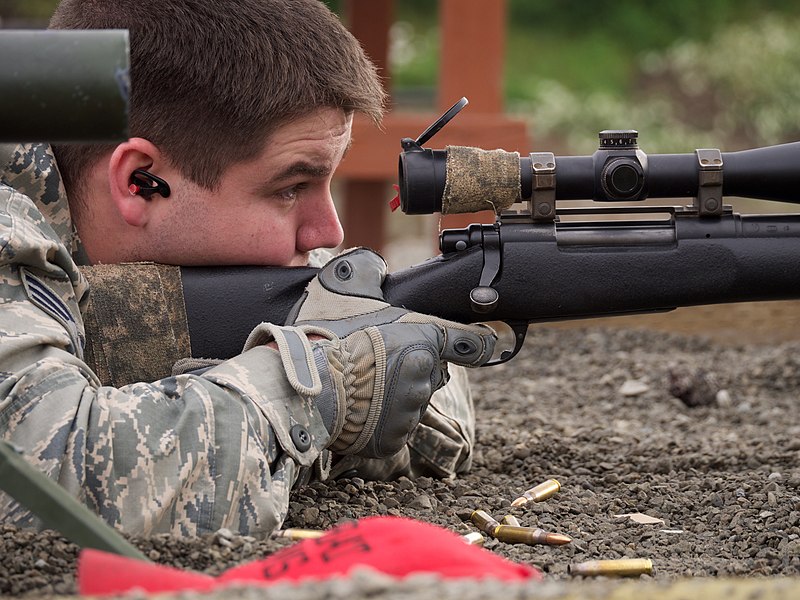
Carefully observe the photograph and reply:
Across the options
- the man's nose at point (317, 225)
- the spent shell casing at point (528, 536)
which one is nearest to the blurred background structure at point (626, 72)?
the man's nose at point (317, 225)

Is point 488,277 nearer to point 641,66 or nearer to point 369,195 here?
point 369,195

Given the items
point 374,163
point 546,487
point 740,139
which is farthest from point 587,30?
point 546,487

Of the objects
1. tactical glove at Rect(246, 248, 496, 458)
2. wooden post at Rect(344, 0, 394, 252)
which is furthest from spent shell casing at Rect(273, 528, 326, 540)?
wooden post at Rect(344, 0, 394, 252)

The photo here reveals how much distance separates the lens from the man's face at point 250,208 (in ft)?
10.5

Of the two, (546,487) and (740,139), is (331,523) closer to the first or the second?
(546,487)

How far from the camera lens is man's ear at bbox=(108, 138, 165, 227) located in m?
3.18

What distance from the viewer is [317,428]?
2830 mm

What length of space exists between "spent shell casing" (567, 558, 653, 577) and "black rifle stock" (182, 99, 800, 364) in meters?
0.63

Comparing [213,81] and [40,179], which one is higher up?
[213,81]

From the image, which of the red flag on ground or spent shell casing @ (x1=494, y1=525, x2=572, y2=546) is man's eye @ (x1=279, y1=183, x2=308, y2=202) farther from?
the red flag on ground

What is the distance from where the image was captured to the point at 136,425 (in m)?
2.60

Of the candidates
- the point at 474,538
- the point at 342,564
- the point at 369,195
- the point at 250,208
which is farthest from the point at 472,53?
the point at 342,564

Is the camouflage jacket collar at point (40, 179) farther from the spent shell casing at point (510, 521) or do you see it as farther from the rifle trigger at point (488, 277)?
the spent shell casing at point (510, 521)

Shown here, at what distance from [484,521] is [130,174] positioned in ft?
4.23
